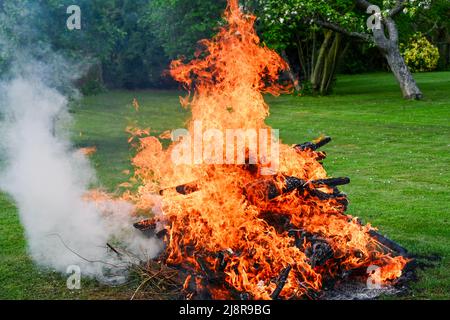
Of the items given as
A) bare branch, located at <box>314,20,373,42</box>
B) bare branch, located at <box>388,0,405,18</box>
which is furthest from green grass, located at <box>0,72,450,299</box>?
bare branch, located at <box>388,0,405,18</box>

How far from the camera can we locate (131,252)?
861cm

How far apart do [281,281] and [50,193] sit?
18.0 ft

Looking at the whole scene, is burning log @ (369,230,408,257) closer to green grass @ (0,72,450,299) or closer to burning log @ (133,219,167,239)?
green grass @ (0,72,450,299)

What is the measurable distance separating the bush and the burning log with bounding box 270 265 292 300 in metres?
42.4

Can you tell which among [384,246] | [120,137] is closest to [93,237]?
[384,246]

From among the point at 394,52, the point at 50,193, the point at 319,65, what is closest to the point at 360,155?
the point at 50,193

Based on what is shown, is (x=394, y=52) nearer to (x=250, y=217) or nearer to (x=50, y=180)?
(x=50, y=180)

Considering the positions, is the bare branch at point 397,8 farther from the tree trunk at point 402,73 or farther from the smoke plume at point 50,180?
the smoke plume at point 50,180

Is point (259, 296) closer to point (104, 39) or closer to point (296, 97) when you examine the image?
point (104, 39)

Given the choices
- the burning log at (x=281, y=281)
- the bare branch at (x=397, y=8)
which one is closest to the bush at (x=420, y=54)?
the bare branch at (x=397, y=8)

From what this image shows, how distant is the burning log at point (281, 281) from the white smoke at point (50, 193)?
2148mm

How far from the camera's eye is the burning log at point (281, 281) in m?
6.77

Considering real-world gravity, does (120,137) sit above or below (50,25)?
below
